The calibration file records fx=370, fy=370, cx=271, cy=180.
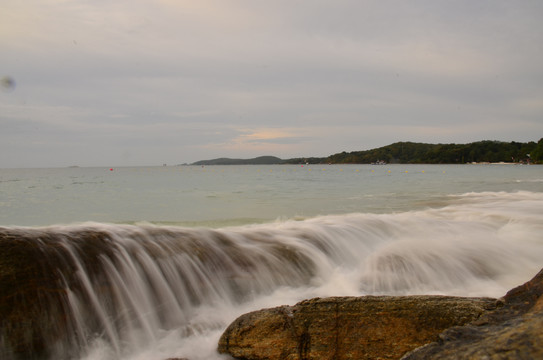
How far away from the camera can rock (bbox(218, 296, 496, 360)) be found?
3.69m

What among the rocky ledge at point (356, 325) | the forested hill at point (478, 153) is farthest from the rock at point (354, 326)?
the forested hill at point (478, 153)

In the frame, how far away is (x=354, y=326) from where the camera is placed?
3820 millimetres

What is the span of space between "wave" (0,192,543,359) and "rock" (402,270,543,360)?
110 inches

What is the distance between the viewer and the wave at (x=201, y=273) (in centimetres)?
448

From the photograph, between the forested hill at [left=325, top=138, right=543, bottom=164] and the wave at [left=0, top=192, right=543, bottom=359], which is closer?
the wave at [left=0, top=192, right=543, bottom=359]

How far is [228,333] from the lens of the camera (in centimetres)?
416

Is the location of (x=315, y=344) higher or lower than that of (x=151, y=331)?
higher

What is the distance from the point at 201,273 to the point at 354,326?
10.4ft

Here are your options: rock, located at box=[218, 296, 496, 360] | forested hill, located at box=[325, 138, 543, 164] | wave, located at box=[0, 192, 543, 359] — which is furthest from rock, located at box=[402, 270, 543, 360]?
forested hill, located at box=[325, 138, 543, 164]

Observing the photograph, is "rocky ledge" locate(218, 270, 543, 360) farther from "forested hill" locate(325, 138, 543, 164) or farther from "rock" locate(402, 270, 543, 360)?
"forested hill" locate(325, 138, 543, 164)

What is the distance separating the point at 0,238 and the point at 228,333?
294 cm

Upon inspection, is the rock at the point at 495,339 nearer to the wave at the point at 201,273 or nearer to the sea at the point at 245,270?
the sea at the point at 245,270

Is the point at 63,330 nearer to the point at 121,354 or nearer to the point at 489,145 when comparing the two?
the point at 121,354

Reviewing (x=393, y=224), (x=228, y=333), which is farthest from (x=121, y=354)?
(x=393, y=224)
